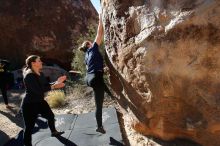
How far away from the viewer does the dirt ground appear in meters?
6.06

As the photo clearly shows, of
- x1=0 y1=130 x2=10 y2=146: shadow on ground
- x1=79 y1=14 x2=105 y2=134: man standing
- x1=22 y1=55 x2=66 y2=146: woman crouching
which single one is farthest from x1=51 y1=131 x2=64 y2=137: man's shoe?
x1=0 y1=130 x2=10 y2=146: shadow on ground

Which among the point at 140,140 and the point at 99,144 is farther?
the point at 99,144

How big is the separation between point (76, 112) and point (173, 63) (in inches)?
224

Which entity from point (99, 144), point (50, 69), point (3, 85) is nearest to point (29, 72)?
point (99, 144)

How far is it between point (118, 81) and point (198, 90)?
1885mm

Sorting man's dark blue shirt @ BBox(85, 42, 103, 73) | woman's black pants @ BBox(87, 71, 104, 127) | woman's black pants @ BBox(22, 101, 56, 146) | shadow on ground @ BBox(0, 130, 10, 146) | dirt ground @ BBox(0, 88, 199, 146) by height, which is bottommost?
shadow on ground @ BBox(0, 130, 10, 146)

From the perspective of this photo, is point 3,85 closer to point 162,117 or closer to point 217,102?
point 162,117

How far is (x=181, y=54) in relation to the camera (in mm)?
4691

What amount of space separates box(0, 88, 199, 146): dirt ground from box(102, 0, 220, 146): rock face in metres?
0.45

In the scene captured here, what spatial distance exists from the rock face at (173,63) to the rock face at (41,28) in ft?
39.0

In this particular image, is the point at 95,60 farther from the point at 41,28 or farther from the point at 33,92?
the point at 41,28

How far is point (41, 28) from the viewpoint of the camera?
17.5 m

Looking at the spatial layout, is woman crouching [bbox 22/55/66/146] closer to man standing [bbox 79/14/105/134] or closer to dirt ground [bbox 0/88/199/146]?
man standing [bbox 79/14/105/134]

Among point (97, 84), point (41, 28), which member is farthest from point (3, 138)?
point (41, 28)
